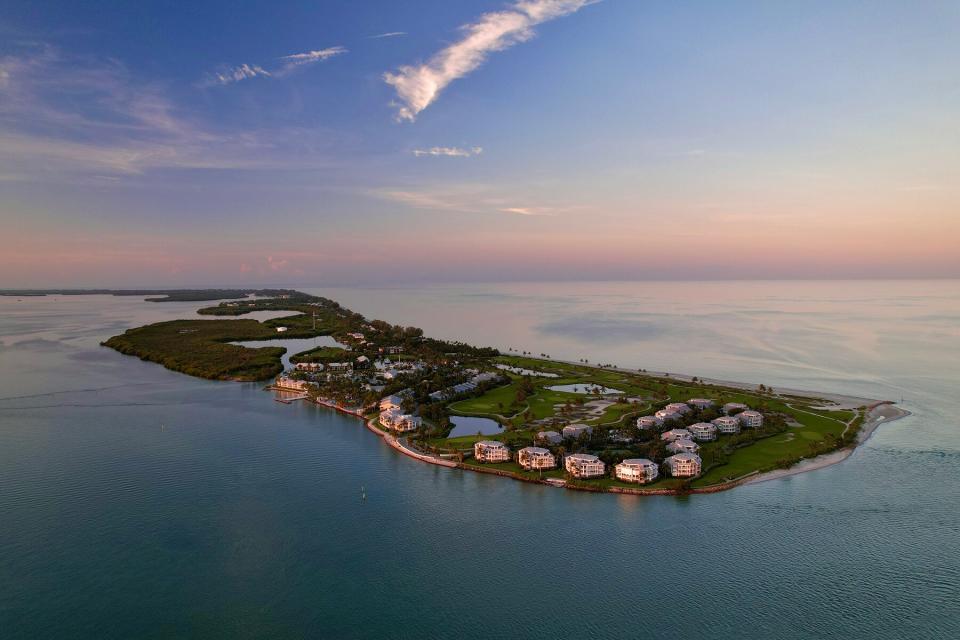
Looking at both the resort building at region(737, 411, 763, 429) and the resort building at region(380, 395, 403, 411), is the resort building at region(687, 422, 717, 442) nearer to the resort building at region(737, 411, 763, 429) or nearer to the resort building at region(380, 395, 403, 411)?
the resort building at region(737, 411, 763, 429)

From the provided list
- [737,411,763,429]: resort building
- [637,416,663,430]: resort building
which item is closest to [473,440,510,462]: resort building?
[637,416,663,430]: resort building

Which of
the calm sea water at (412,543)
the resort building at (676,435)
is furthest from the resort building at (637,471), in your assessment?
the resort building at (676,435)

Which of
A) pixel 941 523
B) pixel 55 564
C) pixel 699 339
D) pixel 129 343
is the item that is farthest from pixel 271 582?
pixel 699 339

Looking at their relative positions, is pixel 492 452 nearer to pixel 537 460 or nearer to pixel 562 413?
pixel 537 460

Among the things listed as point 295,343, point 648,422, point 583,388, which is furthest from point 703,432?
point 295,343

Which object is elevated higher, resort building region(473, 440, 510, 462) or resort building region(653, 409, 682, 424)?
resort building region(653, 409, 682, 424)

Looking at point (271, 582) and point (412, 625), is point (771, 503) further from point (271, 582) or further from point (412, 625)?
point (271, 582)
